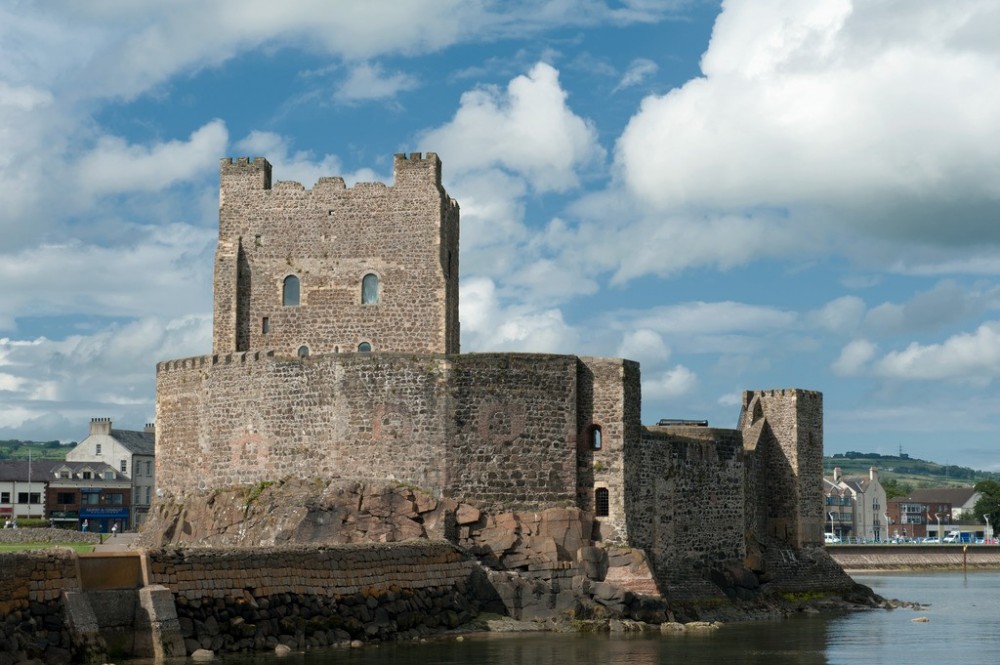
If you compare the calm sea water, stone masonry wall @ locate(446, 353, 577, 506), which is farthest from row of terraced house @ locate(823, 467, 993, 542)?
stone masonry wall @ locate(446, 353, 577, 506)

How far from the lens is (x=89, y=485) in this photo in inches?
3848

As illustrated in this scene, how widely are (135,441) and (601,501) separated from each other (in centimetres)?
6898

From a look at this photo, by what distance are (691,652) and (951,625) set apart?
13999mm

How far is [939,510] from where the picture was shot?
175 meters

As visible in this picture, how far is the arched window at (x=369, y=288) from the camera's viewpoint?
164 feet

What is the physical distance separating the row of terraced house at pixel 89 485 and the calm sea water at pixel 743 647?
59.0 metres

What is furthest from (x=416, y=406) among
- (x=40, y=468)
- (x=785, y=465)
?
(x=40, y=468)

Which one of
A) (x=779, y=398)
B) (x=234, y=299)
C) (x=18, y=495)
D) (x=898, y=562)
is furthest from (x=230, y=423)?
(x=898, y=562)

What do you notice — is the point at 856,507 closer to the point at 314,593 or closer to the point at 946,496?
the point at 946,496

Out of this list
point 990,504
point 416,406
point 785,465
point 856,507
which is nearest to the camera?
point 416,406

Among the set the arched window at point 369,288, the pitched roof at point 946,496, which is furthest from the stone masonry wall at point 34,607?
the pitched roof at point 946,496

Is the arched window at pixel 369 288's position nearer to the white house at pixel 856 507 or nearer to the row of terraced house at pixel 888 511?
the row of terraced house at pixel 888 511

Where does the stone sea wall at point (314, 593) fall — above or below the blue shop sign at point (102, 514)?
below

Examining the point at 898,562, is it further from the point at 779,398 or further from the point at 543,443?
the point at 543,443
